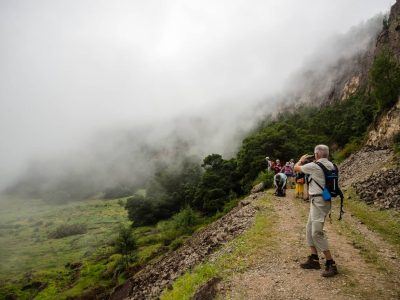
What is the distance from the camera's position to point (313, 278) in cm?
1065

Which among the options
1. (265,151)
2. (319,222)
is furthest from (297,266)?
(265,151)

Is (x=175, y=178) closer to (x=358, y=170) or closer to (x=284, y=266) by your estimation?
(x=358, y=170)

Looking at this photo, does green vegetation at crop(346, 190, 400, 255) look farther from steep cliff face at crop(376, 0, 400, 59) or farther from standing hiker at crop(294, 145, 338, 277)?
steep cliff face at crop(376, 0, 400, 59)

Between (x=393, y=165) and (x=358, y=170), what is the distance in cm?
714

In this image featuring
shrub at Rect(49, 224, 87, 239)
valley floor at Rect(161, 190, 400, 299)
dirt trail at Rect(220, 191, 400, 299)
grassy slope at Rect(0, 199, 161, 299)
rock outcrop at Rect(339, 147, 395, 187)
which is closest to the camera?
dirt trail at Rect(220, 191, 400, 299)

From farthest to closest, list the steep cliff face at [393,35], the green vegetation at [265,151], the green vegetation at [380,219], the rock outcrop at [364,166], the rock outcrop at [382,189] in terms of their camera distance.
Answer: the steep cliff face at [393,35]
the green vegetation at [265,151]
the rock outcrop at [364,166]
the rock outcrop at [382,189]
the green vegetation at [380,219]

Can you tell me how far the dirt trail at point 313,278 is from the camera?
9672 millimetres

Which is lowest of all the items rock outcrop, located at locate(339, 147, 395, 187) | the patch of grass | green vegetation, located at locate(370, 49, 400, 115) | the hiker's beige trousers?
the patch of grass

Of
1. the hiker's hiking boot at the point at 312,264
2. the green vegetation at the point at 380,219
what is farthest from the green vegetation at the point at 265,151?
the hiker's hiking boot at the point at 312,264

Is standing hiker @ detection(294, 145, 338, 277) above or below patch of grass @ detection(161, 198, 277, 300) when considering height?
above

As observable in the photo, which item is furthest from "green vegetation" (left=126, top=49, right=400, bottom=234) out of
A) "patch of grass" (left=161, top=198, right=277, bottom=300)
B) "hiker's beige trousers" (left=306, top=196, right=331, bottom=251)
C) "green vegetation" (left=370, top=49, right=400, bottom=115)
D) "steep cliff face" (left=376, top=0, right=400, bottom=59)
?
"hiker's beige trousers" (left=306, top=196, right=331, bottom=251)

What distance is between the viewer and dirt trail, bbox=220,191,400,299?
967cm

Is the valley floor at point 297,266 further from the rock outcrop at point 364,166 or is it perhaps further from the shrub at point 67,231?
the shrub at point 67,231

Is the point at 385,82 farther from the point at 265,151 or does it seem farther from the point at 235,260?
the point at 235,260
